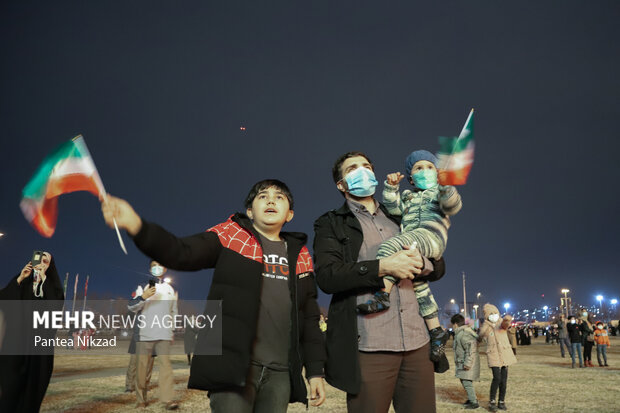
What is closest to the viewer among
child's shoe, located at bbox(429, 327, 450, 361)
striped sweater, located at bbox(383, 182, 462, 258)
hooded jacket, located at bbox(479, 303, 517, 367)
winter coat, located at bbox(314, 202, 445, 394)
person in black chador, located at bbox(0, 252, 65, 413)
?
winter coat, located at bbox(314, 202, 445, 394)

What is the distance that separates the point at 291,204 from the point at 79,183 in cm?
162

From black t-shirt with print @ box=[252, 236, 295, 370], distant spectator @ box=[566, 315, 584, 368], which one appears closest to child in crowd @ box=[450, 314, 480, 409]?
black t-shirt with print @ box=[252, 236, 295, 370]

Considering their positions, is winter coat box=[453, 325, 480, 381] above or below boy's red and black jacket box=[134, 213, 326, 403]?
below

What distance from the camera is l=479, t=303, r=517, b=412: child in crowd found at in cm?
1005

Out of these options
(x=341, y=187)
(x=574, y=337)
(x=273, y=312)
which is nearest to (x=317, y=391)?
(x=273, y=312)

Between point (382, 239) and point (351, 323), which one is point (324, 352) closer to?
point (351, 323)

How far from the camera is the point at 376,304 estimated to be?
125 inches

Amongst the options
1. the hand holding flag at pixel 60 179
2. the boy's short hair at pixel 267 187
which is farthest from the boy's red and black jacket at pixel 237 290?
the hand holding flag at pixel 60 179

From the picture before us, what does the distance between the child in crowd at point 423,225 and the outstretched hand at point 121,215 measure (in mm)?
1517

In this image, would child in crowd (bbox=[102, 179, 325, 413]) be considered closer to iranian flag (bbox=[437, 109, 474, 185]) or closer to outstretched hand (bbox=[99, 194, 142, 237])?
outstretched hand (bbox=[99, 194, 142, 237])

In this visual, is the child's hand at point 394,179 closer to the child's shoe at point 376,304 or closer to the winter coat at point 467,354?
the child's shoe at point 376,304

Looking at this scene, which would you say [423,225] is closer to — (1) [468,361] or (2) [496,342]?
(1) [468,361]

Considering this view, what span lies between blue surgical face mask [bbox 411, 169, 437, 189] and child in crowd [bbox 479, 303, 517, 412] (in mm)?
7835

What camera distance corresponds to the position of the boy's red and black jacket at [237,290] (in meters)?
2.98
